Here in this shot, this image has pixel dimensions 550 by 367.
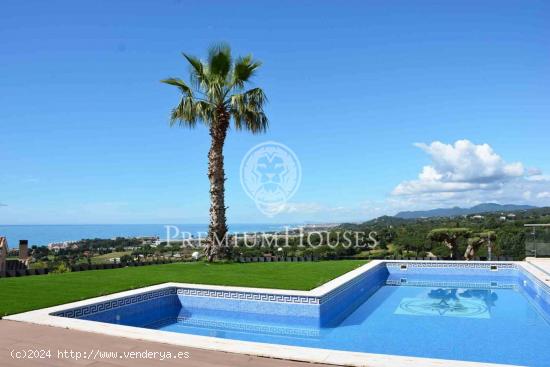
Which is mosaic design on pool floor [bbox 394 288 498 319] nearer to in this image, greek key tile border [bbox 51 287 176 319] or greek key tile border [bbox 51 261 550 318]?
greek key tile border [bbox 51 261 550 318]

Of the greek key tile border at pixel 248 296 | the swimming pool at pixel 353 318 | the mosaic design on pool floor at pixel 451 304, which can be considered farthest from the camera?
the mosaic design on pool floor at pixel 451 304

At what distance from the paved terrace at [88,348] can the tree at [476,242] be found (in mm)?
14843

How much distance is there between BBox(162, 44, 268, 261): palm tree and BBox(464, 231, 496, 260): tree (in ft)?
32.1

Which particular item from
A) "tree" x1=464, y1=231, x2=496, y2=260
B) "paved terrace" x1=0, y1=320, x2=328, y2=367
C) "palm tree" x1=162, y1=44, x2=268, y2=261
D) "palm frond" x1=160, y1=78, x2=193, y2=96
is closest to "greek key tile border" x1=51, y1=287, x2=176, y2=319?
"paved terrace" x1=0, y1=320, x2=328, y2=367

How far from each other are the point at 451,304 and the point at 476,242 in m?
7.66

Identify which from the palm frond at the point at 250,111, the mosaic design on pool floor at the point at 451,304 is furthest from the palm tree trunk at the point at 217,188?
the mosaic design on pool floor at the point at 451,304

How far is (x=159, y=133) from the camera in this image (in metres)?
25.9

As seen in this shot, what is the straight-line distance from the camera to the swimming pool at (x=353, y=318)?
6.34 meters

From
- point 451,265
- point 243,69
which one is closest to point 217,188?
point 243,69

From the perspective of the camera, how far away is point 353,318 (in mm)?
8492

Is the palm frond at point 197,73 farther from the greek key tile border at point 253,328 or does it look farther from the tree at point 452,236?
the tree at point 452,236

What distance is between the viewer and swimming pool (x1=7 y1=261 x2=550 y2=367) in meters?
6.34

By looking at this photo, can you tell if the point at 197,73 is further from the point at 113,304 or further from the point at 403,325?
the point at 403,325

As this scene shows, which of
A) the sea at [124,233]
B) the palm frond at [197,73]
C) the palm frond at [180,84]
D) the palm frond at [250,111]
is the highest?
the palm frond at [197,73]
